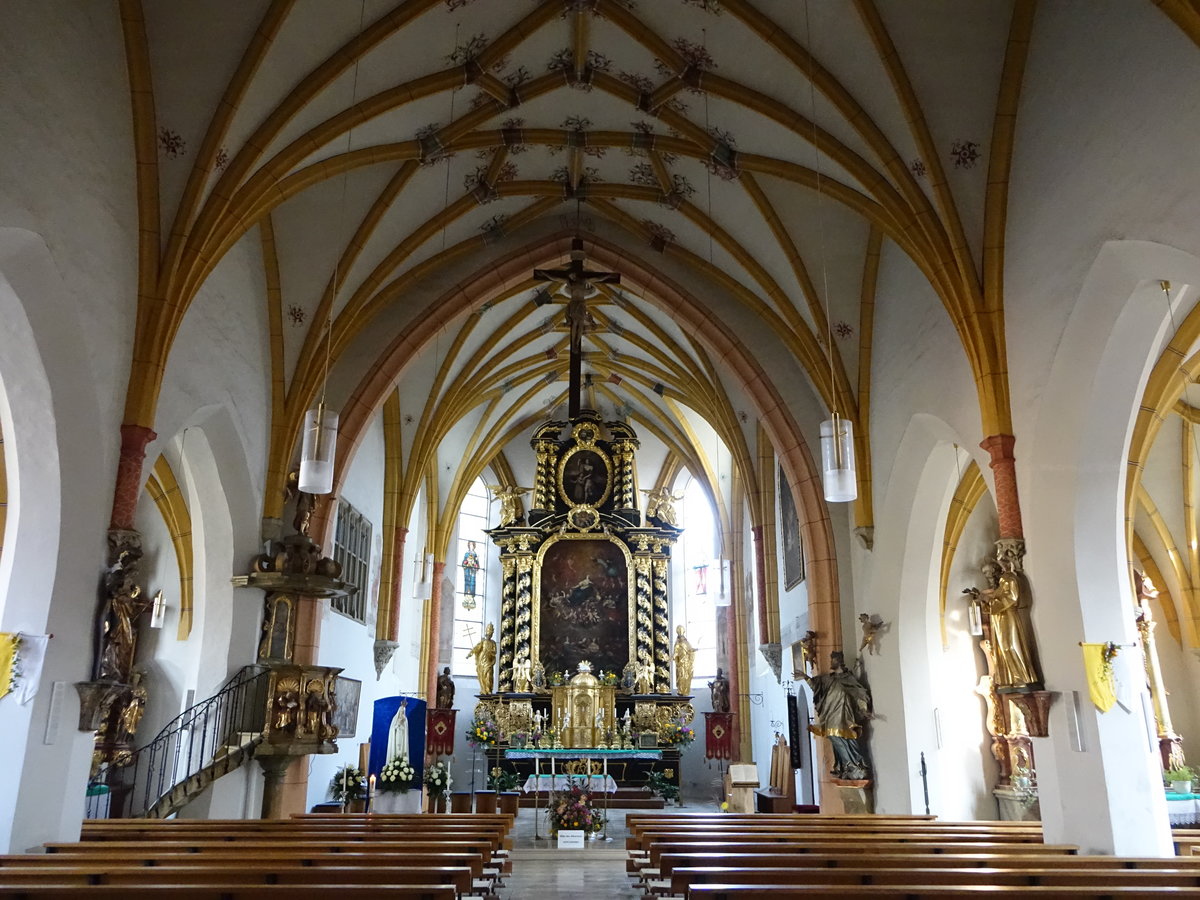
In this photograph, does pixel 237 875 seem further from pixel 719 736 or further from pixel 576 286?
pixel 719 736

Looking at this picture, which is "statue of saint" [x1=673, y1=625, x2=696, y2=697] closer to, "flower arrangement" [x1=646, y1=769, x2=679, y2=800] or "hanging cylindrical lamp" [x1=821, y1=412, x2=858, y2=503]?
"flower arrangement" [x1=646, y1=769, x2=679, y2=800]

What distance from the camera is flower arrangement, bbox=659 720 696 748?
21969 millimetres

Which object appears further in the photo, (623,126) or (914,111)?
(623,126)

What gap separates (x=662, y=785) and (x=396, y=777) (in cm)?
693

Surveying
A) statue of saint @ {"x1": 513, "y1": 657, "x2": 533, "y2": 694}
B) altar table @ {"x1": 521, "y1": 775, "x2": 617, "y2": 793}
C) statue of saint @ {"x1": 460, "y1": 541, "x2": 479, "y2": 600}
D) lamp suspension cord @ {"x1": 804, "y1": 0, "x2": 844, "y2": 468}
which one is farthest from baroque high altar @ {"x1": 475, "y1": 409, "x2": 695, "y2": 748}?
lamp suspension cord @ {"x1": 804, "y1": 0, "x2": 844, "y2": 468}

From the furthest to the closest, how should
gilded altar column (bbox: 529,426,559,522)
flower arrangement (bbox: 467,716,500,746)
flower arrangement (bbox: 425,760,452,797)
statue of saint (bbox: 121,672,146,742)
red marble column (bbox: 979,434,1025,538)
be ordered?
1. gilded altar column (bbox: 529,426,559,522)
2. flower arrangement (bbox: 467,716,500,746)
3. flower arrangement (bbox: 425,760,452,797)
4. statue of saint (bbox: 121,672,146,742)
5. red marble column (bbox: 979,434,1025,538)

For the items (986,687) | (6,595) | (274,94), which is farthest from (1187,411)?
(6,595)

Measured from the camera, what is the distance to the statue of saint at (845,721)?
41.4 ft

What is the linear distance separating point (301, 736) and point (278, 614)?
1753mm

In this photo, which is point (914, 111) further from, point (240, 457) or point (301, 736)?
point (301, 736)

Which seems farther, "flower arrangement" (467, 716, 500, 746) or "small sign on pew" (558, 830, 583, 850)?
"flower arrangement" (467, 716, 500, 746)

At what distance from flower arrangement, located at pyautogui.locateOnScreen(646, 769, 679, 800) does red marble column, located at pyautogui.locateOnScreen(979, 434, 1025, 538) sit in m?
Result: 12.8

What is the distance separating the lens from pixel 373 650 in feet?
60.6

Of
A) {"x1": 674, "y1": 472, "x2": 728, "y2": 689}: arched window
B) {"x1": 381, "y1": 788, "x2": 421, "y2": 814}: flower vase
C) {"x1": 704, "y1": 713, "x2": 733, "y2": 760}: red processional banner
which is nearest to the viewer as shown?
{"x1": 381, "y1": 788, "x2": 421, "y2": 814}: flower vase
